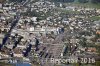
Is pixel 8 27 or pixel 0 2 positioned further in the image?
pixel 0 2

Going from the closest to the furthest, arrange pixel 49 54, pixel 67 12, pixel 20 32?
pixel 49 54 → pixel 20 32 → pixel 67 12

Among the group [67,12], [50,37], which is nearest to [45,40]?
[50,37]

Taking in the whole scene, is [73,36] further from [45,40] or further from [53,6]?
[53,6]

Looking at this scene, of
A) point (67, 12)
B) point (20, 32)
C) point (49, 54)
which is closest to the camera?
point (49, 54)

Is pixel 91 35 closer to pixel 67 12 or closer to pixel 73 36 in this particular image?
pixel 73 36

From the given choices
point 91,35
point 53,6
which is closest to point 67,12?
point 53,6

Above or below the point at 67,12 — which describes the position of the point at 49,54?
below
